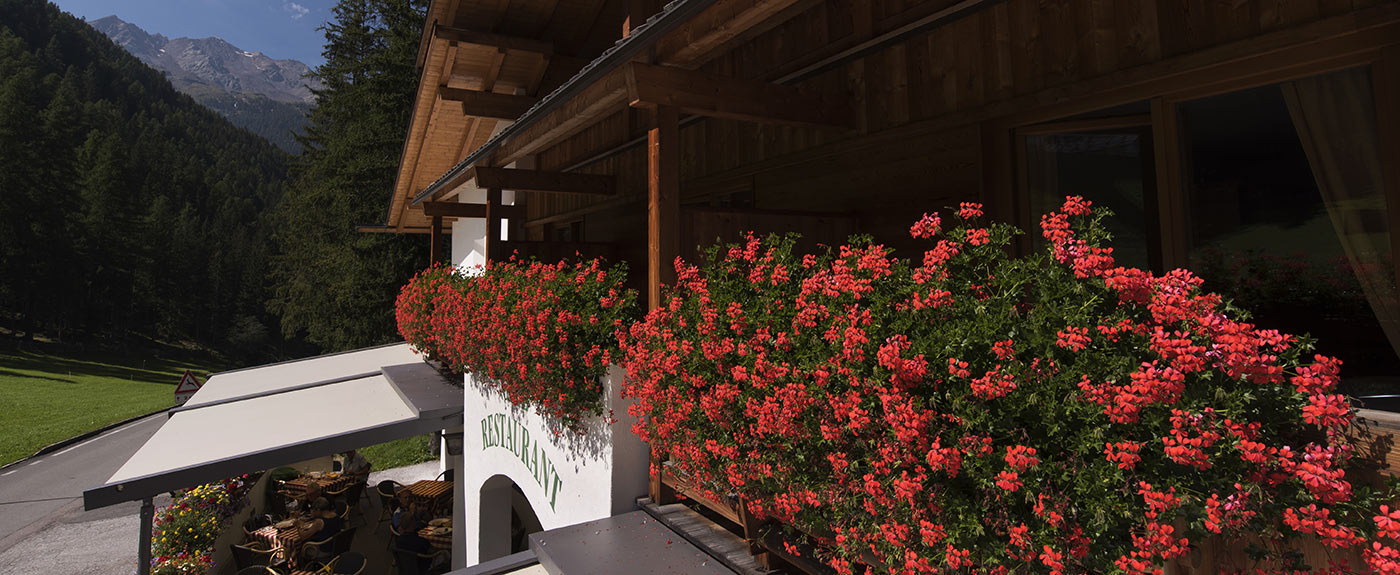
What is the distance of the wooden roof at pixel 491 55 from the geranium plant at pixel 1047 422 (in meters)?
8.57

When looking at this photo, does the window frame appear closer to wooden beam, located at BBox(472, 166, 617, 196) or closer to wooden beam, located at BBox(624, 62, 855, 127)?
wooden beam, located at BBox(624, 62, 855, 127)

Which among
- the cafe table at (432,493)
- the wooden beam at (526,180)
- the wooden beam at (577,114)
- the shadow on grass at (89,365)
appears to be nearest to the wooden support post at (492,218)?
the wooden beam at (526,180)

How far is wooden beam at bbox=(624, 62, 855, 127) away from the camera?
412cm

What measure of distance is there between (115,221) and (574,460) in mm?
80471

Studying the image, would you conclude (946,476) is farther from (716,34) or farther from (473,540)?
(473,540)

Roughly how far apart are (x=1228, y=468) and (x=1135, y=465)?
200mm

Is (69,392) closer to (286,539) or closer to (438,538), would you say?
(286,539)

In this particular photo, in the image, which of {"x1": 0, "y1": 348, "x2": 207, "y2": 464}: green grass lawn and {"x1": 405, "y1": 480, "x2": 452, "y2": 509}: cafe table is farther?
{"x1": 0, "y1": 348, "x2": 207, "y2": 464}: green grass lawn

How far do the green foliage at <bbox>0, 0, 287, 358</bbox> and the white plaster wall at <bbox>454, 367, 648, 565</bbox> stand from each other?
68.5 metres

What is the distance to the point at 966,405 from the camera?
1949 millimetres

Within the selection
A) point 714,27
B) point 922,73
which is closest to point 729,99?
point 714,27

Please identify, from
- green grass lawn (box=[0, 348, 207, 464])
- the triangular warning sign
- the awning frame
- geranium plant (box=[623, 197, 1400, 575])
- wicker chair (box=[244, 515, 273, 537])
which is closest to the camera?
geranium plant (box=[623, 197, 1400, 575])

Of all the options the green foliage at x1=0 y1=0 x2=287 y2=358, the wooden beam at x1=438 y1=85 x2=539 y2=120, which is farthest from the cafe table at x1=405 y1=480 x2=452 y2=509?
the green foliage at x1=0 y1=0 x2=287 y2=358

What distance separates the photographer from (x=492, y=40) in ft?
31.9
